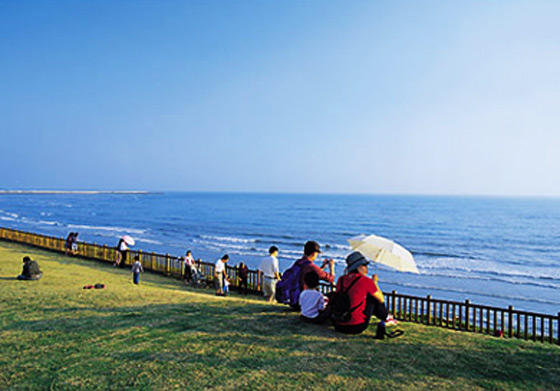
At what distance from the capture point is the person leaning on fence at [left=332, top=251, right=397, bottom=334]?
20.1ft

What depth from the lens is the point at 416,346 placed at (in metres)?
6.35

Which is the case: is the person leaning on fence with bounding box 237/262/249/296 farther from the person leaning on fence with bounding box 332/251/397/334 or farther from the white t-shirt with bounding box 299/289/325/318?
the person leaning on fence with bounding box 332/251/397/334

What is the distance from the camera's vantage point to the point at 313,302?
23.5 ft

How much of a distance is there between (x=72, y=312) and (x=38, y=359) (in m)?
2.57

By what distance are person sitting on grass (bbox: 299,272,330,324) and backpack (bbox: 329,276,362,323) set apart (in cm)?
52

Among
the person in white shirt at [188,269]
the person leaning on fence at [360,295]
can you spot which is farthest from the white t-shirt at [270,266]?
the person in white shirt at [188,269]

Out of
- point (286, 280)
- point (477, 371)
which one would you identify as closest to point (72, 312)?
point (286, 280)

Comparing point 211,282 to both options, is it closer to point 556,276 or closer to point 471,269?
point 471,269

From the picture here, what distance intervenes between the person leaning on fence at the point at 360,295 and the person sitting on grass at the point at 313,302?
0.69 metres

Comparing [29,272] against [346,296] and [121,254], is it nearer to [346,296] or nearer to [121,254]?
[121,254]

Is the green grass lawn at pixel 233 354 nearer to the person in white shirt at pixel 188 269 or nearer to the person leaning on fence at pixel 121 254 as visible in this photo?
the person in white shirt at pixel 188 269

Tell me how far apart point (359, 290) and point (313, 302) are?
4.40 ft

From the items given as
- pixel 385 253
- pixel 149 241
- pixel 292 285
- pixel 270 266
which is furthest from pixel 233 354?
pixel 149 241

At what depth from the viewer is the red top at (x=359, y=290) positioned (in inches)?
241
